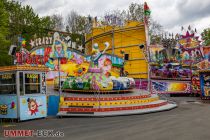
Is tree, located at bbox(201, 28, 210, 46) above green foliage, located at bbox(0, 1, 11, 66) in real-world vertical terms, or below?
above

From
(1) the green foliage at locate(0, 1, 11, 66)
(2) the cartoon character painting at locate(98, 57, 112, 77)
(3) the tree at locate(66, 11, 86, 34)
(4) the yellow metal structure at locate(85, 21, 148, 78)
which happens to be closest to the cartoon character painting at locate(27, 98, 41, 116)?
(2) the cartoon character painting at locate(98, 57, 112, 77)

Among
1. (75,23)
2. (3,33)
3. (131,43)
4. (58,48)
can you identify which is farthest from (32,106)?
(75,23)

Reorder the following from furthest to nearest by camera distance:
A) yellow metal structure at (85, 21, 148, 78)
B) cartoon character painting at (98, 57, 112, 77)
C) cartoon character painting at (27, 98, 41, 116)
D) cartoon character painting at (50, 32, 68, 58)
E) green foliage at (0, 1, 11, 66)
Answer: yellow metal structure at (85, 21, 148, 78) → green foliage at (0, 1, 11, 66) → cartoon character painting at (98, 57, 112, 77) → cartoon character painting at (50, 32, 68, 58) → cartoon character painting at (27, 98, 41, 116)

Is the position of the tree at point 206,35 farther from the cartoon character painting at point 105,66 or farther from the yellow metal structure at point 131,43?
the cartoon character painting at point 105,66

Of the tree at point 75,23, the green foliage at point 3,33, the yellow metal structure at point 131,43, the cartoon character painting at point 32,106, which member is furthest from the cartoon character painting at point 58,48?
the tree at point 75,23

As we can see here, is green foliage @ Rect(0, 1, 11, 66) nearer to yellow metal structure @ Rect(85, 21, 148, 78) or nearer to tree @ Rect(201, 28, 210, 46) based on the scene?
yellow metal structure @ Rect(85, 21, 148, 78)

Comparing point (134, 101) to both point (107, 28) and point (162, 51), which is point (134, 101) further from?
point (107, 28)

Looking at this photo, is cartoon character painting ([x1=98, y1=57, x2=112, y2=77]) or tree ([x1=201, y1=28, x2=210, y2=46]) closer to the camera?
cartoon character painting ([x1=98, y1=57, x2=112, y2=77])

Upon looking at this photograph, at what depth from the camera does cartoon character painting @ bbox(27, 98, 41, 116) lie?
45.1 feet

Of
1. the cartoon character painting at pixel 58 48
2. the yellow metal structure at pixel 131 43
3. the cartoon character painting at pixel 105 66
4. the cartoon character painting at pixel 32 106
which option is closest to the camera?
the cartoon character painting at pixel 32 106

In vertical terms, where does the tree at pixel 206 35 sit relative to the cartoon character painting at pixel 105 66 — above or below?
above

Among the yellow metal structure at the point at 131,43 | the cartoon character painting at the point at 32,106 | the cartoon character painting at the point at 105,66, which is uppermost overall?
the yellow metal structure at the point at 131,43

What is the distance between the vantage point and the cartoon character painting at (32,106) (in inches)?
541

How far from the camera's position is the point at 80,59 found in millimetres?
29516
